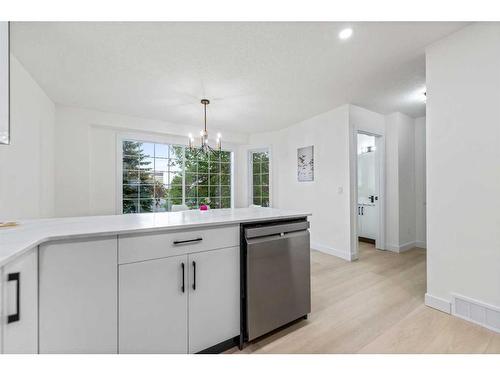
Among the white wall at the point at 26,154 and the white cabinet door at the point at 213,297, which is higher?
the white wall at the point at 26,154

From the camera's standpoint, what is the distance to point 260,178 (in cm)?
513

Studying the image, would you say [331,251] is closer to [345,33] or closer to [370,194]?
[370,194]

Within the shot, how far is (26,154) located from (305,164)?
12.6ft

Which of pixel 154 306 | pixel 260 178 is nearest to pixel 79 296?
pixel 154 306

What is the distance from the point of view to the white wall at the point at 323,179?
11.1ft

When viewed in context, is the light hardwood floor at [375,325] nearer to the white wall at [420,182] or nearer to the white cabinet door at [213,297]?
the white cabinet door at [213,297]

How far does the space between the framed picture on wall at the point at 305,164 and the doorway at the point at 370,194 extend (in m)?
0.78

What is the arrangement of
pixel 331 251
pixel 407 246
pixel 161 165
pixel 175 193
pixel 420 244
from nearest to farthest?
pixel 331 251 < pixel 407 246 < pixel 420 244 < pixel 161 165 < pixel 175 193

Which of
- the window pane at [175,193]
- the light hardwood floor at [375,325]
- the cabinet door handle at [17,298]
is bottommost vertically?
the light hardwood floor at [375,325]

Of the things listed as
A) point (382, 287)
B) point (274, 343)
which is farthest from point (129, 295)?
point (382, 287)

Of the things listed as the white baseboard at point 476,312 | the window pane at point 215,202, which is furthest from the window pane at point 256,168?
the white baseboard at point 476,312

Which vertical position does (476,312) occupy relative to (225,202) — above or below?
below

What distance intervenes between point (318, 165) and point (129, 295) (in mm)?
3402
